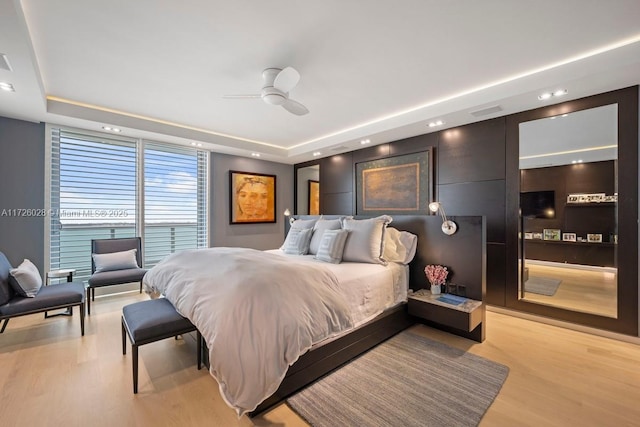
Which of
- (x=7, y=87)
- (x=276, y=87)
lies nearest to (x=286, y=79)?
(x=276, y=87)

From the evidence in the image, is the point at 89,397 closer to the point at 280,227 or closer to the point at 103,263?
the point at 103,263

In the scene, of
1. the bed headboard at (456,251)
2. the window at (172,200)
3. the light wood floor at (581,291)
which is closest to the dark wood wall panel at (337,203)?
the bed headboard at (456,251)

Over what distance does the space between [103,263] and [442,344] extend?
4618mm

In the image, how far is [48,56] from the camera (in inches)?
100

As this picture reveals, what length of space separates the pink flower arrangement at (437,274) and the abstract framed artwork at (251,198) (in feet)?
13.2

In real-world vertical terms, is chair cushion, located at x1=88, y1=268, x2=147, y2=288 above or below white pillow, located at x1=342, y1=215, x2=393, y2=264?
below

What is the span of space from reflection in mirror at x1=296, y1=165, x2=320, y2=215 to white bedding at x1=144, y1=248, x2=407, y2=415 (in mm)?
4112

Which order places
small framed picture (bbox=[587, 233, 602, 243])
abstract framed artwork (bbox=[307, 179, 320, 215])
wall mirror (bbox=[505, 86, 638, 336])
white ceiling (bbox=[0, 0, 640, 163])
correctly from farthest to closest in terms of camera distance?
abstract framed artwork (bbox=[307, 179, 320, 215]) < small framed picture (bbox=[587, 233, 602, 243]) < wall mirror (bbox=[505, 86, 638, 336]) < white ceiling (bbox=[0, 0, 640, 163])

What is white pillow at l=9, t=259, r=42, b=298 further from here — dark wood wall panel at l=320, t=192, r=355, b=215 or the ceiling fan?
dark wood wall panel at l=320, t=192, r=355, b=215

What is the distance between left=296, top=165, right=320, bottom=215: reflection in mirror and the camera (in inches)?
267

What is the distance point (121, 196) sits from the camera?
4.58 metres

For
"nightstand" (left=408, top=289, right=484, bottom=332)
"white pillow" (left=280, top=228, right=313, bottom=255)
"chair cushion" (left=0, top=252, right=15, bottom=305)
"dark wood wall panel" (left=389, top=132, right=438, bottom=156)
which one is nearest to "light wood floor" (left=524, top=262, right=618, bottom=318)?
"nightstand" (left=408, top=289, right=484, bottom=332)

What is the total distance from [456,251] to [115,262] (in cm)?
471

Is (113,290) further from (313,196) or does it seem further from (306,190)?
(313,196)
